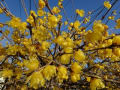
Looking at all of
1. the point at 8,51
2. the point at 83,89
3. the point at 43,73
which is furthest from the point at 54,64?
the point at 83,89

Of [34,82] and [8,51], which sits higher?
[8,51]

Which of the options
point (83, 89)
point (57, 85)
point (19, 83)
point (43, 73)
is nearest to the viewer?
point (43, 73)

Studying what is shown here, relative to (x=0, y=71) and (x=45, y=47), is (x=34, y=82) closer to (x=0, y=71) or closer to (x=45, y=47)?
(x=45, y=47)

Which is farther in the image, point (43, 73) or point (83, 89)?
point (83, 89)

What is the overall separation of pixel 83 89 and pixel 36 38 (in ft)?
4.27

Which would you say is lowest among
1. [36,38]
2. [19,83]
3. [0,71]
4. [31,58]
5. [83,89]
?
[83,89]

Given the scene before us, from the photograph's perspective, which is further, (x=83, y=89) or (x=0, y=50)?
(x=83, y=89)

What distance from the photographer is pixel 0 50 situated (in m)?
1.25

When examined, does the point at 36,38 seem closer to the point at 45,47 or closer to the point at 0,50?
the point at 45,47

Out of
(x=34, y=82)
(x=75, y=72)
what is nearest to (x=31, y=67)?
(x=34, y=82)

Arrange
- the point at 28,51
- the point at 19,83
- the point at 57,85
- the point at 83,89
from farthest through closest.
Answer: the point at 83,89 < the point at 57,85 < the point at 19,83 < the point at 28,51

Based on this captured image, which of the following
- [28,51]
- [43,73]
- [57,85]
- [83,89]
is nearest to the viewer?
[43,73]

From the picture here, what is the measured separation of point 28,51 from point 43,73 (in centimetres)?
33

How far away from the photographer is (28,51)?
1158 millimetres
